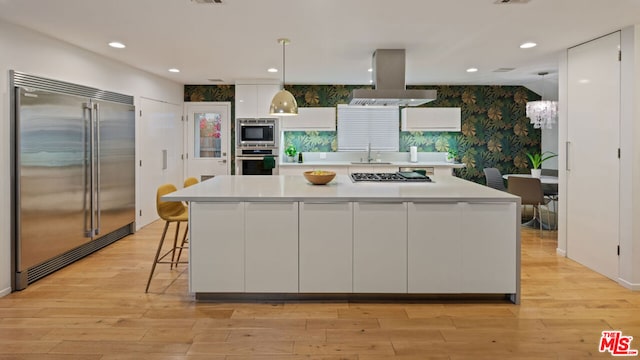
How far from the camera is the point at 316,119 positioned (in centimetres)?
746

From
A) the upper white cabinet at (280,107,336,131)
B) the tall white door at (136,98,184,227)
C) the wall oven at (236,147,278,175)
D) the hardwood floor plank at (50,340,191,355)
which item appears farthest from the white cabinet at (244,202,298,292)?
the upper white cabinet at (280,107,336,131)

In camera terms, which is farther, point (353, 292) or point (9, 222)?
point (9, 222)

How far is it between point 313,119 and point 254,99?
104 cm

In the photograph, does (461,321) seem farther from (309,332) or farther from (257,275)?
(257,275)

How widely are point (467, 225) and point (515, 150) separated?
5.14 metres

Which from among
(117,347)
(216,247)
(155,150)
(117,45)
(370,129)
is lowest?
(117,347)

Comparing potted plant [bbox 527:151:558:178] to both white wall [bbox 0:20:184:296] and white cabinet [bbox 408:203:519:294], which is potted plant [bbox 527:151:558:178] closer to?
white cabinet [bbox 408:203:519:294]

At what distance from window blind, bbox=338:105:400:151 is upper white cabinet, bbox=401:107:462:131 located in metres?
0.34

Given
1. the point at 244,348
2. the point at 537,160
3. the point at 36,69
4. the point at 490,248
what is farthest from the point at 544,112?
the point at 36,69

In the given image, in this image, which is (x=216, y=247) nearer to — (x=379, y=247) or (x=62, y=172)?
(x=379, y=247)

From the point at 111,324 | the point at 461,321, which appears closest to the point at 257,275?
the point at 111,324

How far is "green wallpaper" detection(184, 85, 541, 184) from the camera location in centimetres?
765

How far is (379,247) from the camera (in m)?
3.29

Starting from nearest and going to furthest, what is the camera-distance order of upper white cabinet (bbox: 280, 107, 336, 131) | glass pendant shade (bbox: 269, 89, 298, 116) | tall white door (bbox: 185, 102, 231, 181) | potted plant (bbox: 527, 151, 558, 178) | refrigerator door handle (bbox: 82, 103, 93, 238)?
glass pendant shade (bbox: 269, 89, 298, 116) < refrigerator door handle (bbox: 82, 103, 93, 238) < potted plant (bbox: 527, 151, 558, 178) < upper white cabinet (bbox: 280, 107, 336, 131) < tall white door (bbox: 185, 102, 231, 181)
